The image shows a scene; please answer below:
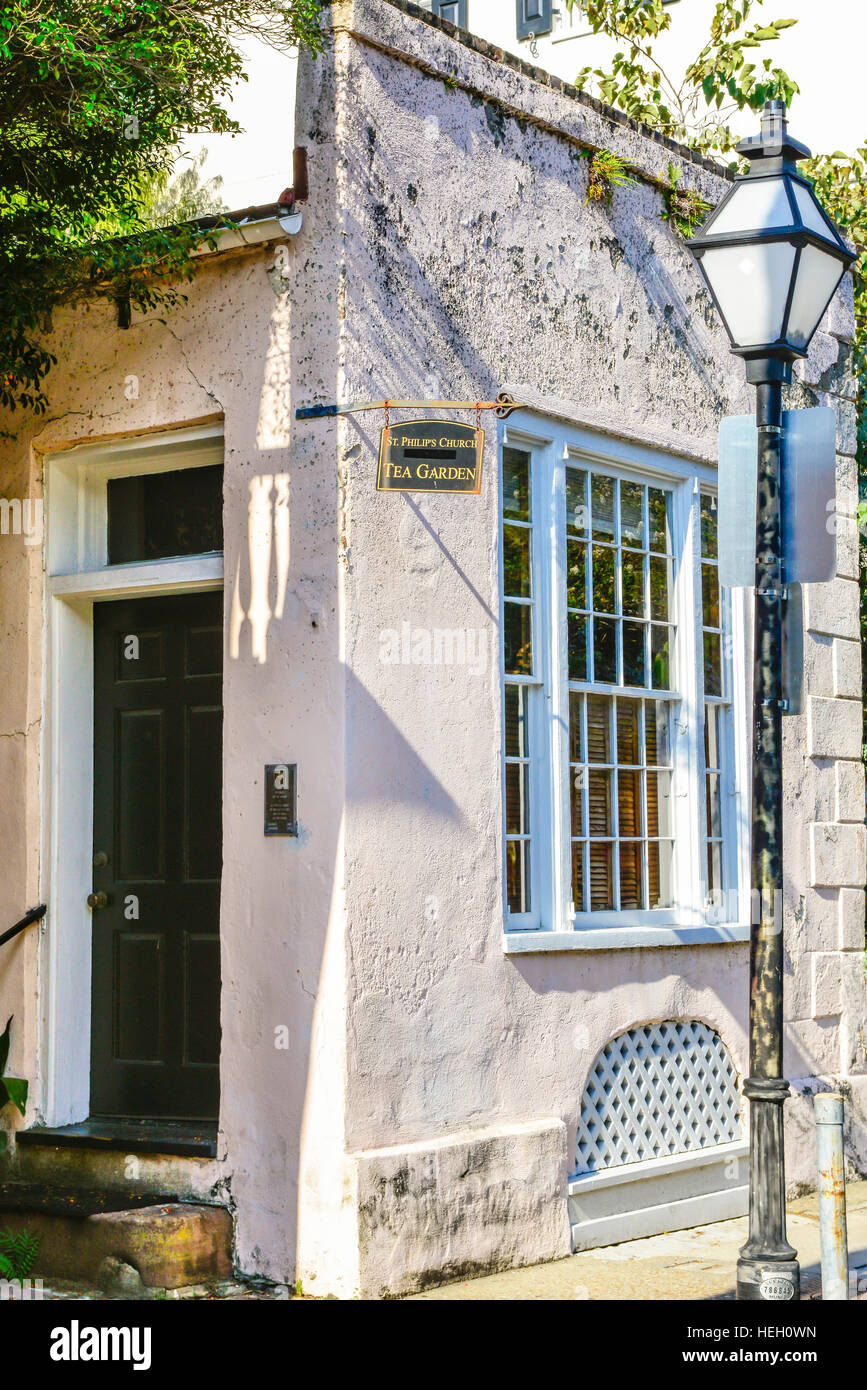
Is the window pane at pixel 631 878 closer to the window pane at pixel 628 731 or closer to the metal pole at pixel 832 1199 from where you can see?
the window pane at pixel 628 731

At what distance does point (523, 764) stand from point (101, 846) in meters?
2.00

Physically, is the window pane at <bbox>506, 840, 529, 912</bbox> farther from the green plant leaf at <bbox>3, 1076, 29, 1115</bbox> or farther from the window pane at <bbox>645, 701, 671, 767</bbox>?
the green plant leaf at <bbox>3, 1076, 29, 1115</bbox>

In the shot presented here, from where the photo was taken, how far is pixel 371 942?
21.8ft

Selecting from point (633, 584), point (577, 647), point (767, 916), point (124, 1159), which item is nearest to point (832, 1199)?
point (767, 916)

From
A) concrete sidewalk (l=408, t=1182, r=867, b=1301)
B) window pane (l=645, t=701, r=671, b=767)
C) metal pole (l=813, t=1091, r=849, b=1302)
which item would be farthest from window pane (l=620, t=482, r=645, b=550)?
metal pole (l=813, t=1091, r=849, b=1302)

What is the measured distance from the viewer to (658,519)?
8.73 metres

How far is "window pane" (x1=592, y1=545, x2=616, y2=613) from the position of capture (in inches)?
324

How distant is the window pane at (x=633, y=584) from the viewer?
27.7 ft

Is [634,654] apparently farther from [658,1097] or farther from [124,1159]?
[124,1159]

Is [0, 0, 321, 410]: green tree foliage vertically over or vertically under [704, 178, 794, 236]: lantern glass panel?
over

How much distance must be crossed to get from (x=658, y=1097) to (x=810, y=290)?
13.3 feet

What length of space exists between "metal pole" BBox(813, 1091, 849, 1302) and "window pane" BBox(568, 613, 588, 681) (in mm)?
3049

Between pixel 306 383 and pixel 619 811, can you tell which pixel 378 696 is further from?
pixel 619 811

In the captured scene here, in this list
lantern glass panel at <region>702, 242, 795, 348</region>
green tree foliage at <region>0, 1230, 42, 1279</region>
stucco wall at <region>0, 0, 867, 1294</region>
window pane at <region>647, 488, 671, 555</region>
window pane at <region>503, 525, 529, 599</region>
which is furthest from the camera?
window pane at <region>647, 488, 671, 555</region>
